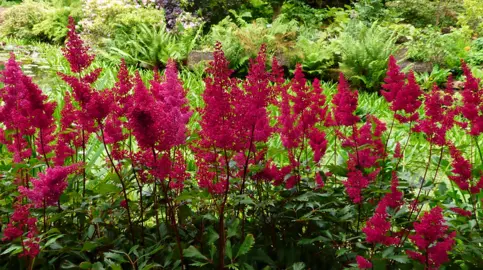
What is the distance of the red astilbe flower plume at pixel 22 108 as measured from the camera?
6.72ft

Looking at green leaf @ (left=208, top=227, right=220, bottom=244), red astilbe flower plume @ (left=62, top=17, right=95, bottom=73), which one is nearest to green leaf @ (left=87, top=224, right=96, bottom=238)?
green leaf @ (left=208, top=227, right=220, bottom=244)

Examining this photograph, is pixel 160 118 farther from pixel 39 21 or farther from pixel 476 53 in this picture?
pixel 39 21

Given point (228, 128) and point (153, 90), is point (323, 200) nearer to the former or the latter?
point (228, 128)

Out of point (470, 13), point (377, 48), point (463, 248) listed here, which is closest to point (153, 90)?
point (463, 248)

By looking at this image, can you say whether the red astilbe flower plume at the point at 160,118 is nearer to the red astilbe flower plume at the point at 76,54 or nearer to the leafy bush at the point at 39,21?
the red astilbe flower plume at the point at 76,54

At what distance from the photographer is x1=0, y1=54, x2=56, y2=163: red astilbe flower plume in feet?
6.72

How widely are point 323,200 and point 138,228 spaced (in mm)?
772

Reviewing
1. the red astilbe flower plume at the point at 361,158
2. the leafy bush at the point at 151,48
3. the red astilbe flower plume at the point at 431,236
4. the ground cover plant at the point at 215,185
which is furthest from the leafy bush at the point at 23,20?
the red astilbe flower plume at the point at 431,236

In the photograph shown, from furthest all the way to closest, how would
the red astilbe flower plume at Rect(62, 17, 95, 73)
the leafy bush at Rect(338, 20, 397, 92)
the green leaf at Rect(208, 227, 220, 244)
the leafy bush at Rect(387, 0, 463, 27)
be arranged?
the leafy bush at Rect(387, 0, 463, 27)
the leafy bush at Rect(338, 20, 397, 92)
the red astilbe flower plume at Rect(62, 17, 95, 73)
the green leaf at Rect(208, 227, 220, 244)

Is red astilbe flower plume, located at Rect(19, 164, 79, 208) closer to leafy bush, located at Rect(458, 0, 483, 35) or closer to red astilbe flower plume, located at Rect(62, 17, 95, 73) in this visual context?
red astilbe flower plume, located at Rect(62, 17, 95, 73)

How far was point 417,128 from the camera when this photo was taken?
2314 millimetres

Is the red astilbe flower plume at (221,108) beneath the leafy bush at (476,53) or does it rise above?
above

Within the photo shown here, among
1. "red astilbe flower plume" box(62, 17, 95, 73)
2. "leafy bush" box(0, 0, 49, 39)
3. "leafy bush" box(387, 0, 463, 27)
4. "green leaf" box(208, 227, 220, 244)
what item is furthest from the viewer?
"leafy bush" box(0, 0, 49, 39)

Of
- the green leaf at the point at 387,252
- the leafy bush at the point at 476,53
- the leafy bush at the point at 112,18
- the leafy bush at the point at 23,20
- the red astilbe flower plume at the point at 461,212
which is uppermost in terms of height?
the green leaf at the point at 387,252
